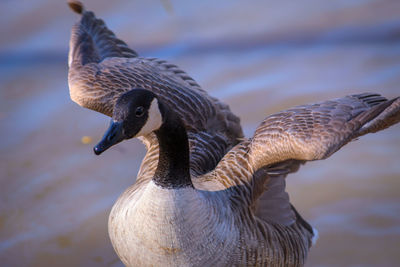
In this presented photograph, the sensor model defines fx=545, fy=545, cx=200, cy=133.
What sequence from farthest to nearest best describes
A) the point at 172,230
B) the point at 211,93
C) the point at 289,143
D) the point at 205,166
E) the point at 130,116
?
the point at 211,93, the point at 205,166, the point at 289,143, the point at 172,230, the point at 130,116

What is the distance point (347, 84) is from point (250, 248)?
8.07 feet

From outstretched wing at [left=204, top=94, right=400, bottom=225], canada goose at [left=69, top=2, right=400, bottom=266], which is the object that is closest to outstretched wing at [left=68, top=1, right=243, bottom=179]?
canada goose at [left=69, top=2, right=400, bottom=266]

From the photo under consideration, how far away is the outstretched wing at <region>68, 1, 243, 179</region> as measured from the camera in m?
3.10

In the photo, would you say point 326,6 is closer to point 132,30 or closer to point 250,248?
point 132,30

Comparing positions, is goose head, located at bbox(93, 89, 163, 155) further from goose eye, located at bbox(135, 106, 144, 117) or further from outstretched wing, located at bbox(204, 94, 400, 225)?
outstretched wing, located at bbox(204, 94, 400, 225)

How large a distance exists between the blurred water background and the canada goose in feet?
2.14

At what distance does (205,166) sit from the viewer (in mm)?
3066

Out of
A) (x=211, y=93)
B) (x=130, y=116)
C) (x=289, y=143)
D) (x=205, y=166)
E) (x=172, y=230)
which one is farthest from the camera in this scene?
(x=211, y=93)

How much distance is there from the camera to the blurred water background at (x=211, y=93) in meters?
3.50

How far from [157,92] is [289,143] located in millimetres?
969

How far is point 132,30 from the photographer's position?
5582 mm

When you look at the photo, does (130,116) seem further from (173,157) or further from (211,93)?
(211,93)

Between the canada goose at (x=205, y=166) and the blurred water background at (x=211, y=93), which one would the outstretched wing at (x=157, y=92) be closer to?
the canada goose at (x=205, y=166)

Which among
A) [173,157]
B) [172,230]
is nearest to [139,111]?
[173,157]
